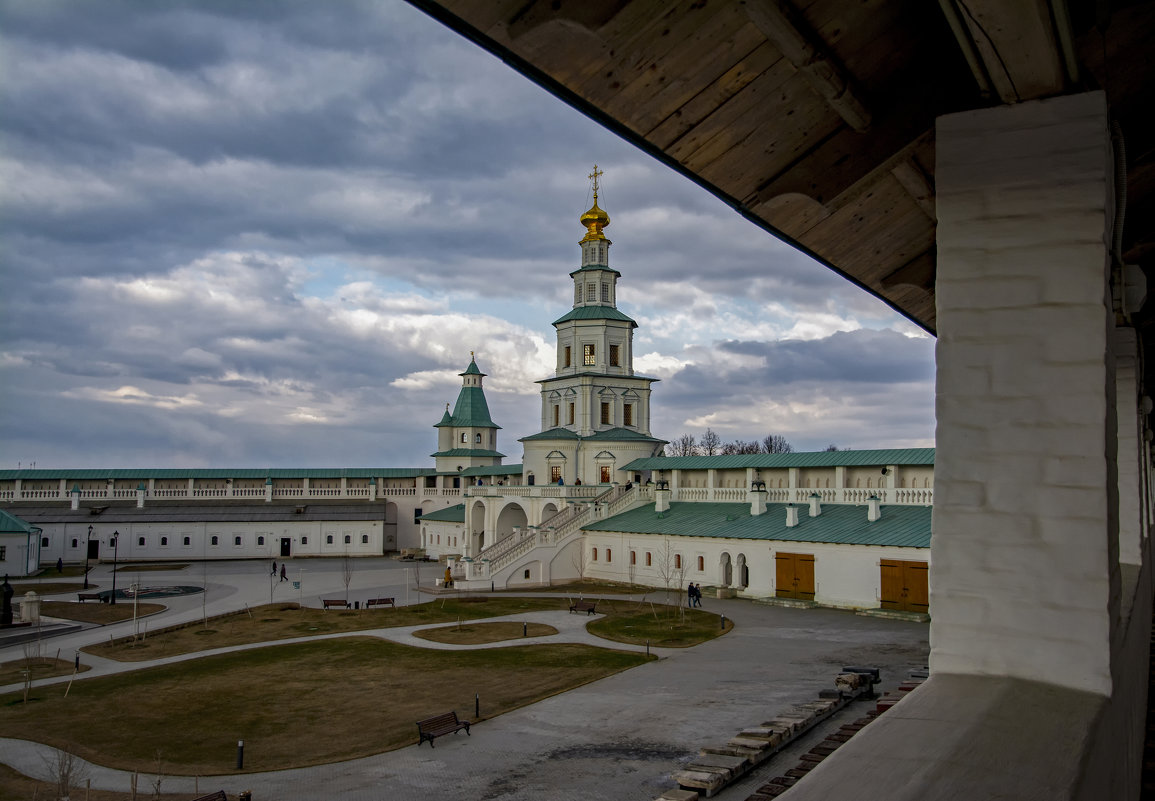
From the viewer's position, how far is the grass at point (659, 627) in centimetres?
2853

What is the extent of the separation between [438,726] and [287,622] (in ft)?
61.7

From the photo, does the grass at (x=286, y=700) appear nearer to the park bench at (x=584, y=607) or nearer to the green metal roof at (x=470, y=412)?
the park bench at (x=584, y=607)

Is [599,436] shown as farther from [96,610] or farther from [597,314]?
[96,610]

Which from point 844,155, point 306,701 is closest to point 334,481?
point 306,701

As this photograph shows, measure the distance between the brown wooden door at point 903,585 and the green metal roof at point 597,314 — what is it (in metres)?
30.9

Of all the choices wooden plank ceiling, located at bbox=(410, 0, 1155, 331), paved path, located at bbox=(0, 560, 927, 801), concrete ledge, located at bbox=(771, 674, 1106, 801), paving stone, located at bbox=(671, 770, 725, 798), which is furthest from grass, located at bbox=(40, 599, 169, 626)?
concrete ledge, located at bbox=(771, 674, 1106, 801)

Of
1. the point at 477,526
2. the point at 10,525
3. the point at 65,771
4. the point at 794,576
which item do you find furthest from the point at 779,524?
the point at 10,525

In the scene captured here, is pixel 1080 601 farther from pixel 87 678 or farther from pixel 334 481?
pixel 334 481

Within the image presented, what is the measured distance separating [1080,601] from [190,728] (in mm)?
19544

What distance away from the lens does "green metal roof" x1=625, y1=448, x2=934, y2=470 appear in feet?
127

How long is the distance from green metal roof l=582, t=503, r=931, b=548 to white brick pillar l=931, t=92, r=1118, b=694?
28.9 metres

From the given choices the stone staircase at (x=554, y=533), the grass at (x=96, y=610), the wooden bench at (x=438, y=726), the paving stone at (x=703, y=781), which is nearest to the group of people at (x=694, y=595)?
the stone staircase at (x=554, y=533)

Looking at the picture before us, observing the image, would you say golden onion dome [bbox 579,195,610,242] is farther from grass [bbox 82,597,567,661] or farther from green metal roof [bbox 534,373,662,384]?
grass [bbox 82,597,567,661]

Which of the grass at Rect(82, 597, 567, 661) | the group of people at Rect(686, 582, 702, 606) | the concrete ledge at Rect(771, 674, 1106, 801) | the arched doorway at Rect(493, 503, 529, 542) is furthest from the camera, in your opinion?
the arched doorway at Rect(493, 503, 529, 542)
